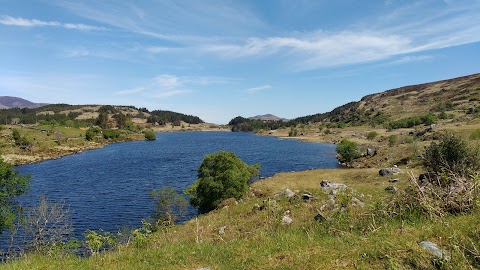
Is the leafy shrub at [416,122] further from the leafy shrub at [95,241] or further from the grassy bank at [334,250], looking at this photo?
the leafy shrub at [95,241]

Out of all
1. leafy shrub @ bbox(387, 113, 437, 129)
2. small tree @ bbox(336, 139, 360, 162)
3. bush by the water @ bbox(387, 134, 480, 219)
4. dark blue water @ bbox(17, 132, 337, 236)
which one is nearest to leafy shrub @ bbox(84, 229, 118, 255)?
bush by the water @ bbox(387, 134, 480, 219)

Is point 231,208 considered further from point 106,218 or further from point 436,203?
point 436,203

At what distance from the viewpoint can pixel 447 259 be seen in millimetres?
7277

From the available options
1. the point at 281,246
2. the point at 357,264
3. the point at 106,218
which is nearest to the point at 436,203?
the point at 357,264

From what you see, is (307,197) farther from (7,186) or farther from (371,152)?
(371,152)

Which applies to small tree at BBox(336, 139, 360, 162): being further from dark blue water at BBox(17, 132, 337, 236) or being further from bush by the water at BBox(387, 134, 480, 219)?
bush by the water at BBox(387, 134, 480, 219)

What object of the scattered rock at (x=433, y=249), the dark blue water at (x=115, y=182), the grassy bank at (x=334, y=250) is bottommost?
the dark blue water at (x=115, y=182)

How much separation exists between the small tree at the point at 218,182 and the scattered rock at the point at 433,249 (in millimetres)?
43656

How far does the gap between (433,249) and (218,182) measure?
147ft

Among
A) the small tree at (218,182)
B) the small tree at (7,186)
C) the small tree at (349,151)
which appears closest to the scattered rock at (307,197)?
the small tree at (218,182)

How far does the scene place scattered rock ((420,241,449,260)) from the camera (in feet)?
24.3

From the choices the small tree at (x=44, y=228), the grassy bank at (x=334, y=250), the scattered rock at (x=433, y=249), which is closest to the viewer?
the scattered rock at (x=433, y=249)

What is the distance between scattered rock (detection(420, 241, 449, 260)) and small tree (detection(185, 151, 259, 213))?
4366 cm

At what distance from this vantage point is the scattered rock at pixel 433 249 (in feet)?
24.3
